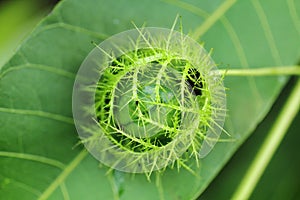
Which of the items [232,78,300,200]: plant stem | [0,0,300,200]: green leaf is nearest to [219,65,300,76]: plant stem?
[0,0,300,200]: green leaf

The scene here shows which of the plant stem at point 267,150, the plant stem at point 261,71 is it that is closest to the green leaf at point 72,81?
the plant stem at point 261,71

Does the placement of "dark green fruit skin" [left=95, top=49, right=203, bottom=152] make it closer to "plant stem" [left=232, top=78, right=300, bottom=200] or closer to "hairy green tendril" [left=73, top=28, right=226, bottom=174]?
"hairy green tendril" [left=73, top=28, right=226, bottom=174]

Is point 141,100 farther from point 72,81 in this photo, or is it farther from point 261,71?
point 261,71

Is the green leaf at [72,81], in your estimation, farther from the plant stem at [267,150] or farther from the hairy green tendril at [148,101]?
the plant stem at [267,150]

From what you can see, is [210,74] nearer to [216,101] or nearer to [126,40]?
[216,101]

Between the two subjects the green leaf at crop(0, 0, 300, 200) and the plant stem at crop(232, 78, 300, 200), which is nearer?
the green leaf at crop(0, 0, 300, 200)

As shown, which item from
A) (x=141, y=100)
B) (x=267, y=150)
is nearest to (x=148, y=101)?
(x=141, y=100)

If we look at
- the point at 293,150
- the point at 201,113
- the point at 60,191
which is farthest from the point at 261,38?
the point at 60,191
